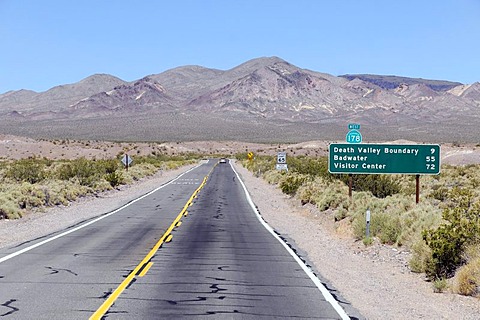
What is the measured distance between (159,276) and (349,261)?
17.2 ft

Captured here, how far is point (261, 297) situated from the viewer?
421 inches

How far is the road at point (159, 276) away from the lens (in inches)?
382

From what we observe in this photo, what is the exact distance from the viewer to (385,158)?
2319 cm

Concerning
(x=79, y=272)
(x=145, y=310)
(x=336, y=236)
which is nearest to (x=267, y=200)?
(x=336, y=236)

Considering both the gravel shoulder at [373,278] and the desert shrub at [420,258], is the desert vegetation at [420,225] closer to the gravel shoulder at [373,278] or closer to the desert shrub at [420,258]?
the desert shrub at [420,258]

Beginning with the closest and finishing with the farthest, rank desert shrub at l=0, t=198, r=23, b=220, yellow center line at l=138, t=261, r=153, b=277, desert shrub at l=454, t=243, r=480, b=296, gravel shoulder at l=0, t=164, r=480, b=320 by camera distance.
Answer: gravel shoulder at l=0, t=164, r=480, b=320 < desert shrub at l=454, t=243, r=480, b=296 < yellow center line at l=138, t=261, r=153, b=277 < desert shrub at l=0, t=198, r=23, b=220

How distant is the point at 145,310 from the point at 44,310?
149 centimetres

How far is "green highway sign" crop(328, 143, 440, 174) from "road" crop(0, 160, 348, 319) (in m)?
4.36

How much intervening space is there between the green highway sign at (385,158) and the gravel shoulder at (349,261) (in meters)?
2.33

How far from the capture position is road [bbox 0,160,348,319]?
382 inches

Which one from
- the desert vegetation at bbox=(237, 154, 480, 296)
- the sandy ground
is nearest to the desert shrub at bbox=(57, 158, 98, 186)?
the sandy ground

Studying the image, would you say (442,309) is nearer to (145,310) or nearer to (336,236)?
(145,310)

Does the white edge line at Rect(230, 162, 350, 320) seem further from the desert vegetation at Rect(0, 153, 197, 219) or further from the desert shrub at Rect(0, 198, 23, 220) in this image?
the desert vegetation at Rect(0, 153, 197, 219)

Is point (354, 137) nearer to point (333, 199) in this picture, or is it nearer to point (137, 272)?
point (333, 199)
